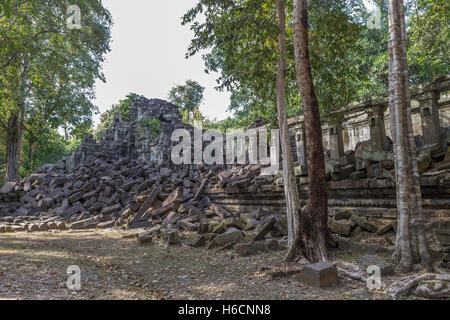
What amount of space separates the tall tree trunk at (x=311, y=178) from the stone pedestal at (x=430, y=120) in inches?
108

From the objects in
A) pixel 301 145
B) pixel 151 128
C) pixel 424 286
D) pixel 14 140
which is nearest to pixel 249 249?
pixel 424 286

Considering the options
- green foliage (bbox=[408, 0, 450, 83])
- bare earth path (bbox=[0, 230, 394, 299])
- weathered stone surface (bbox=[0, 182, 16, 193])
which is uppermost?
green foliage (bbox=[408, 0, 450, 83])

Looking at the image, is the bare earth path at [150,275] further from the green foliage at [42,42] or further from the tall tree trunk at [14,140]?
the tall tree trunk at [14,140]

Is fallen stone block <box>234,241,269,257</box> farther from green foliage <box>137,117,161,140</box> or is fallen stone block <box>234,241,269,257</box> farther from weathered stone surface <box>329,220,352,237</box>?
green foliage <box>137,117,161,140</box>

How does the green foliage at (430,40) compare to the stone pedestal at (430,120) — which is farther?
the green foliage at (430,40)

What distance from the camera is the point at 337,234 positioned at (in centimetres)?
596

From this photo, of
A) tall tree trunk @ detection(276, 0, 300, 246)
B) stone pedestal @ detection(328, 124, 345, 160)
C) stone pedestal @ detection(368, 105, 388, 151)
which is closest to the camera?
tall tree trunk @ detection(276, 0, 300, 246)

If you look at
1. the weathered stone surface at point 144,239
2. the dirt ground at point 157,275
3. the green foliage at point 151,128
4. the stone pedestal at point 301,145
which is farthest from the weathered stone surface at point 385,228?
the green foliage at point 151,128

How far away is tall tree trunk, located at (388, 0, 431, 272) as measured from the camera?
3953 mm

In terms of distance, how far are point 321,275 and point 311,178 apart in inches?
74.7

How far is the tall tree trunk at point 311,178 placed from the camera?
15.9 ft

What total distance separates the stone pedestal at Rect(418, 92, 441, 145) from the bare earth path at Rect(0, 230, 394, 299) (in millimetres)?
4005

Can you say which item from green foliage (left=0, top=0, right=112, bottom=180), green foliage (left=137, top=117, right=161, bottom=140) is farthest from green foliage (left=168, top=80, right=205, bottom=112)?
green foliage (left=0, top=0, right=112, bottom=180)

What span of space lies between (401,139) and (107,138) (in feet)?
68.7
